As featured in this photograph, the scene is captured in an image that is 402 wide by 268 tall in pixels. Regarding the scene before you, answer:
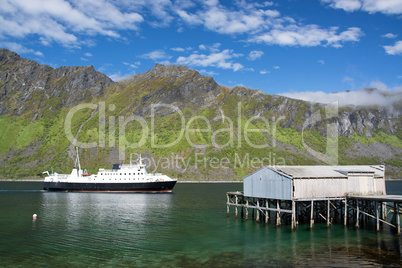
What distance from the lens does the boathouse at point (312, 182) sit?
45406 millimetres

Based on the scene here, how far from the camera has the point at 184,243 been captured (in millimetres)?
38188

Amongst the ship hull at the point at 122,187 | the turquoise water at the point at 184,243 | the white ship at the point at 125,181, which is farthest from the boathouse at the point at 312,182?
the white ship at the point at 125,181

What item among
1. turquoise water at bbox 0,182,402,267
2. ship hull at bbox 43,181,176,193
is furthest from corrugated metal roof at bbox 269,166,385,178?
ship hull at bbox 43,181,176,193

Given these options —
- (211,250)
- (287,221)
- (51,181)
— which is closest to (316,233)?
(287,221)

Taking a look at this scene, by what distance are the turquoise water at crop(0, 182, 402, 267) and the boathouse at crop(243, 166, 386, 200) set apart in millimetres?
4855

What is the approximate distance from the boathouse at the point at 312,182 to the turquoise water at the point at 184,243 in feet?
15.9

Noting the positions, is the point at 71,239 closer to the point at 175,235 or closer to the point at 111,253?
the point at 111,253

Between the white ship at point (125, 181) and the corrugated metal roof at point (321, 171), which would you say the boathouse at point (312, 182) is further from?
the white ship at point (125, 181)

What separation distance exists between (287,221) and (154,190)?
68.2 meters

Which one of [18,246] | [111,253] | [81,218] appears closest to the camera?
[111,253]

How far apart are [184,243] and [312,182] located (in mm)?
20074

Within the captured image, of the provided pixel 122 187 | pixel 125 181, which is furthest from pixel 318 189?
pixel 122 187

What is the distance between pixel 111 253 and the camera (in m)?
34.3

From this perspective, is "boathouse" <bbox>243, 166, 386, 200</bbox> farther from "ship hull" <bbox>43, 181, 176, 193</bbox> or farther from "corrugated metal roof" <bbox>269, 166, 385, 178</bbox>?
"ship hull" <bbox>43, 181, 176, 193</bbox>
